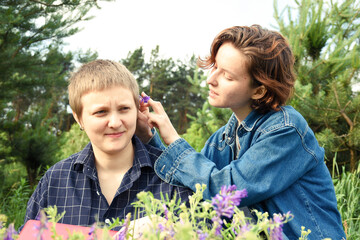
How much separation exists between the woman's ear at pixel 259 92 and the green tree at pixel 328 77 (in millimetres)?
2180

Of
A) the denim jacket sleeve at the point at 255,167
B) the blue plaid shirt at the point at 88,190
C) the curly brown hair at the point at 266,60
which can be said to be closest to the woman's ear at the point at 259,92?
the curly brown hair at the point at 266,60

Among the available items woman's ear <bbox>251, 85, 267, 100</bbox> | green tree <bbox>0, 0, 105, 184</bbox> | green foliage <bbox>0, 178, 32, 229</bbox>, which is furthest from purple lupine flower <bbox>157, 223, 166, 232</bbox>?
green tree <bbox>0, 0, 105, 184</bbox>

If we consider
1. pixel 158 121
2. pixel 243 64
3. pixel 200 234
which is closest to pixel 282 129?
pixel 243 64

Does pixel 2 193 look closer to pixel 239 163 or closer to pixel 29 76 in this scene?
pixel 29 76

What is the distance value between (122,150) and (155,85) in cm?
2425

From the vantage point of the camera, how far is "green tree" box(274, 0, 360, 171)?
4074 millimetres

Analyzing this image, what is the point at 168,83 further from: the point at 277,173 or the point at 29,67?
the point at 277,173

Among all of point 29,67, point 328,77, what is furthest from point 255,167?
point 29,67

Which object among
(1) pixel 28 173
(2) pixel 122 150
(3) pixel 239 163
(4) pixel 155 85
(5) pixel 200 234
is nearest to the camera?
(5) pixel 200 234

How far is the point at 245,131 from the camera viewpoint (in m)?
2.10

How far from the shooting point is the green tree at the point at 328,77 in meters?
4.07

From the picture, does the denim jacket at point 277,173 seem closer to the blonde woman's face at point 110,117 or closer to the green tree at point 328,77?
the blonde woman's face at point 110,117

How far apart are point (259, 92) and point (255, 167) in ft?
1.77

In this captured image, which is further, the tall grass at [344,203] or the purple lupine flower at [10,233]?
the tall grass at [344,203]
